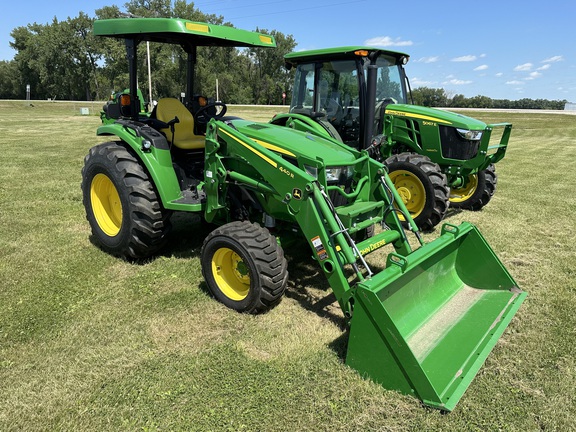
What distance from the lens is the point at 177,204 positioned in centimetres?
424

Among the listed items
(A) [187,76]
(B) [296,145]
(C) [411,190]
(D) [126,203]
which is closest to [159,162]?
(D) [126,203]

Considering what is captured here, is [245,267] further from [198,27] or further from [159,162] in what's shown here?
[198,27]

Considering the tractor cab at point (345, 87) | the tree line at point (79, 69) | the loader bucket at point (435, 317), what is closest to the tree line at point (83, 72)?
the tree line at point (79, 69)

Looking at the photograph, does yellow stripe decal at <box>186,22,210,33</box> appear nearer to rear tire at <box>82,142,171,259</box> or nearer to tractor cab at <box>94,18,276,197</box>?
tractor cab at <box>94,18,276,197</box>

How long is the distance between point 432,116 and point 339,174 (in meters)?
3.28

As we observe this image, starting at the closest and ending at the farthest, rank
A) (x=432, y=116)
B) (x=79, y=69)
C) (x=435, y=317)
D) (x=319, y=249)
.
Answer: (x=319, y=249)
(x=435, y=317)
(x=432, y=116)
(x=79, y=69)

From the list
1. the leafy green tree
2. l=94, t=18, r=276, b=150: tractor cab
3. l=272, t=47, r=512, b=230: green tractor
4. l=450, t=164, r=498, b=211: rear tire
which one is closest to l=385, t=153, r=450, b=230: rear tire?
l=272, t=47, r=512, b=230: green tractor

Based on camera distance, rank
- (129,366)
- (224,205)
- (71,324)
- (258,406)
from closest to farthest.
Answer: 1. (258,406)
2. (129,366)
3. (71,324)
4. (224,205)

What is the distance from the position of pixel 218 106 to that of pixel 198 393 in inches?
137

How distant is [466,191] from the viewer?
7.36 meters

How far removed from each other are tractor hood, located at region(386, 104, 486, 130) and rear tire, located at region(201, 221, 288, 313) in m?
3.97

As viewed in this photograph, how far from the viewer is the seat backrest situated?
→ 4844 millimetres

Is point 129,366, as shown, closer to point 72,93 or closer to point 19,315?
point 19,315

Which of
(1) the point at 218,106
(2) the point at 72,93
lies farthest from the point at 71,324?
(2) the point at 72,93
